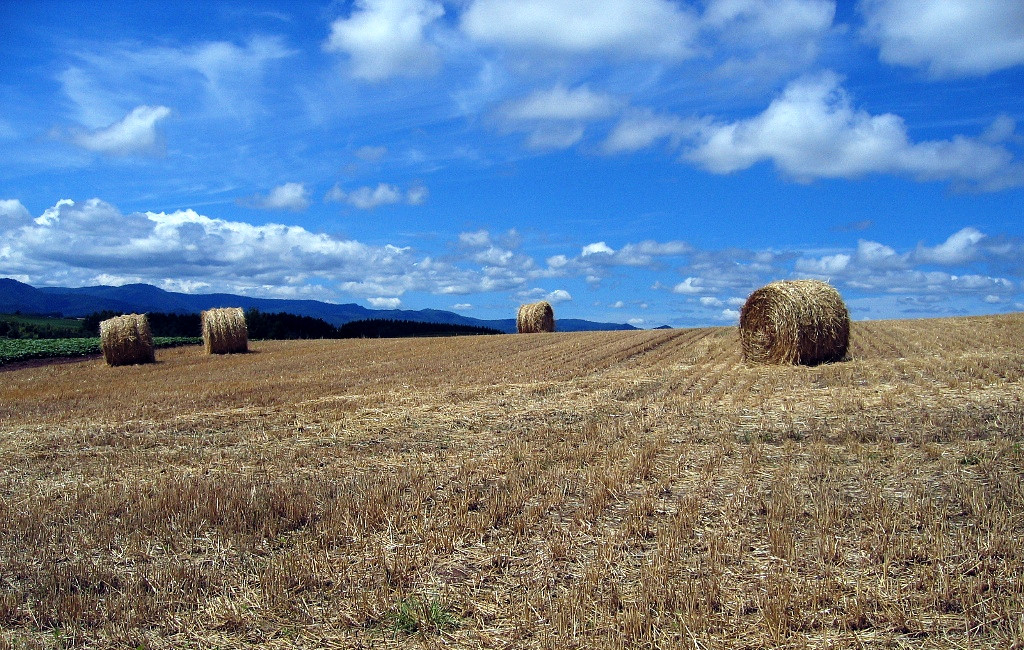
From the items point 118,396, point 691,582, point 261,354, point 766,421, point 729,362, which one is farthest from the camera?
point 261,354

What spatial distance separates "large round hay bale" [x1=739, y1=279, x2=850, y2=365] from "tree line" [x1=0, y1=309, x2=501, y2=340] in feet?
98.8

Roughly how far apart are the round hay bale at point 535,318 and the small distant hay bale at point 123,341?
18509 mm

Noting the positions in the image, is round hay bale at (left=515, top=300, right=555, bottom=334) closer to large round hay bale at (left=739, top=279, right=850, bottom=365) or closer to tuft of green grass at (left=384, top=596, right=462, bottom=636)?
large round hay bale at (left=739, top=279, right=850, bottom=365)

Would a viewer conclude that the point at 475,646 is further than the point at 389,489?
No

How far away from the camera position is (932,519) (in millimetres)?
5078

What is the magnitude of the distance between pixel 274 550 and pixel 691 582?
2809mm

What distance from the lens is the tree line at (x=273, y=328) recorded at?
4534cm

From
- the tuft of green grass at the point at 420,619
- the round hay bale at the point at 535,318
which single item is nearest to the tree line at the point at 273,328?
the round hay bale at the point at 535,318

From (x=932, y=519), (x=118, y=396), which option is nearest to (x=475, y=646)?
(x=932, y=519)

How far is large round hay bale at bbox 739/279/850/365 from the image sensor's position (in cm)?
1634

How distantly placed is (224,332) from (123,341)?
4.58m

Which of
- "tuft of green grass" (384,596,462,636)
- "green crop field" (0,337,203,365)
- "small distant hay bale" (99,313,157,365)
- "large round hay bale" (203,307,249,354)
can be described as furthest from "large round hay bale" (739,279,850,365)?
"green crop field" (0,337,203,365)

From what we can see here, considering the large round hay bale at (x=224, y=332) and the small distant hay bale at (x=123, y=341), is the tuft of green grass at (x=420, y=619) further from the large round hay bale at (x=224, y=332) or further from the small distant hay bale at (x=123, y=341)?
the large round hay bale at (x=224, y=332)

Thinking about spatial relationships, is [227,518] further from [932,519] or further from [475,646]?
[932,519]
